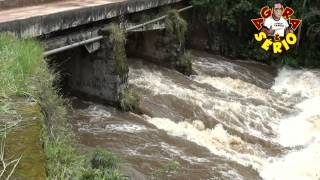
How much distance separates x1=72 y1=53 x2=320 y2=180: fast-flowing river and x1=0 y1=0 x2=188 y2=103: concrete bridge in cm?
58

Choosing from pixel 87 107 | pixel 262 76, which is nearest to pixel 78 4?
pixel 87 107

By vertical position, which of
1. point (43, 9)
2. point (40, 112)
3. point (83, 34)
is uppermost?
point (43, 9)

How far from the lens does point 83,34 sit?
35.5 feet

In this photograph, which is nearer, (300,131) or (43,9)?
(43,9)

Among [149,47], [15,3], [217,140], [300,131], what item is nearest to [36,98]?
[217,140]

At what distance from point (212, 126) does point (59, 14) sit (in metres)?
4.30

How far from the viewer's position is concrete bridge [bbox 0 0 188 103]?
9711 mm

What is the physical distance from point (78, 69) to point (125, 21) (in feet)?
6.51

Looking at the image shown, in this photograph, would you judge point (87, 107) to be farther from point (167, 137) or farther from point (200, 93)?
point (200, 93)

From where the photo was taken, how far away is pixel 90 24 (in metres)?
11.1
